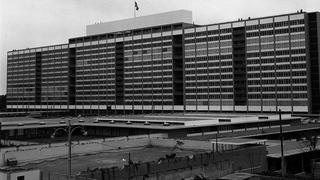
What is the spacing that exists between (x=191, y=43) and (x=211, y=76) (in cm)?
1692

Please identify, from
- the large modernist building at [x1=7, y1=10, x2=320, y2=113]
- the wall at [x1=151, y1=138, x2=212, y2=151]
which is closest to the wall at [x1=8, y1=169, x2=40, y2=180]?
the wall at [x1=151, y1=138, x2=212, y2=151]

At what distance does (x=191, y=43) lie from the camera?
17850cm

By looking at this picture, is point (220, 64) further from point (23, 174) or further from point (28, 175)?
point (23, 174)

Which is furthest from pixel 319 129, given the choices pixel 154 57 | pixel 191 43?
pixel 154 57

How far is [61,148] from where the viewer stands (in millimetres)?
73312

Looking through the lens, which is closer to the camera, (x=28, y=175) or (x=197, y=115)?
(x=28, y=175)

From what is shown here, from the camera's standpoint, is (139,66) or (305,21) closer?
(305,21)

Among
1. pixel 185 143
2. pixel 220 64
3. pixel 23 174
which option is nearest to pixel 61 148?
pixel 185 143

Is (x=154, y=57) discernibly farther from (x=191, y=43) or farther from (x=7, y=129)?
(x=7, y=129)

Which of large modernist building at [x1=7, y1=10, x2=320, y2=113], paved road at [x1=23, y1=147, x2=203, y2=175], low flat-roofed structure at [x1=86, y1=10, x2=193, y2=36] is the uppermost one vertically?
low flat-roofed structure at [x1=86, y1=10, x2=193, y2=36]

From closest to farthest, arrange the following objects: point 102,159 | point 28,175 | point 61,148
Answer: point 28,175
point 102,159
point 61,148

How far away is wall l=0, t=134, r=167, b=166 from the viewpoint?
66.6 metres

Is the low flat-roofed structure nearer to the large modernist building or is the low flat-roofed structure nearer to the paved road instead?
the large modernist building

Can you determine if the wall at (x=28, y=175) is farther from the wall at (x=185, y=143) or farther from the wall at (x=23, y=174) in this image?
the wall at (x=185, y=143)
